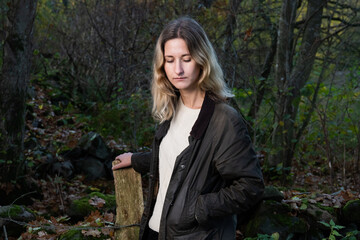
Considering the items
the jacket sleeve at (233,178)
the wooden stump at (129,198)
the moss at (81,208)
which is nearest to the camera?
the jacket sleeve at (233,178)

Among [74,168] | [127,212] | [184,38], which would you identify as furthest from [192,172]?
[74,168]

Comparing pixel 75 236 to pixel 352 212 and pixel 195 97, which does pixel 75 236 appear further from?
pixel 352 212

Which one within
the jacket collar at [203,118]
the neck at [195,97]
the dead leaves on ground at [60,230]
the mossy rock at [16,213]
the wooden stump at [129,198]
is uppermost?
the neck at [195,97]

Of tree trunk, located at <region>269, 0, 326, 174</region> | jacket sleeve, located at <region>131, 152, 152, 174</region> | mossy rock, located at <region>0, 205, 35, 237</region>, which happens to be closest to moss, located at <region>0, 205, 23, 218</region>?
A: mossy rock, located at <region>0, 205, 35, 237</region>

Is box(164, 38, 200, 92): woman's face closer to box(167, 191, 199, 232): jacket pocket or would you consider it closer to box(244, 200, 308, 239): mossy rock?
box(167, 191, 199, 232): jacket pocket

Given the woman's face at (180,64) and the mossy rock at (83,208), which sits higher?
the woman's face at (180,64)

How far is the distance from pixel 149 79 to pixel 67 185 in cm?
305

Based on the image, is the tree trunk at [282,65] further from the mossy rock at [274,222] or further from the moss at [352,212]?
the mossy rock at [274,222]

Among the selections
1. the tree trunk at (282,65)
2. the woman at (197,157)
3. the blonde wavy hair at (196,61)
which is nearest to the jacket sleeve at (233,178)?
the woman at (197,157)

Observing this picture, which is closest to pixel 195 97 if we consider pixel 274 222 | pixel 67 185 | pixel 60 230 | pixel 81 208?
pixel 274 222

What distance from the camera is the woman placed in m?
2.12

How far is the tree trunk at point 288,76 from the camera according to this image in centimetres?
661

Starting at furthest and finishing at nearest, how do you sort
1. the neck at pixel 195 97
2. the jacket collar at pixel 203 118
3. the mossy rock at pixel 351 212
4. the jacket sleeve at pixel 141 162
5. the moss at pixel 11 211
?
the moss at pixel 11 211
the mossy rock at pixel 351 212
the jacket sleeve at pixel 141 162
the neck at pixel 195 97
the jacket collar at pixel 203 118

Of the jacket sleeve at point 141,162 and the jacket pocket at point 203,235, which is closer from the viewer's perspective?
the jacket pocket at point 203,235
